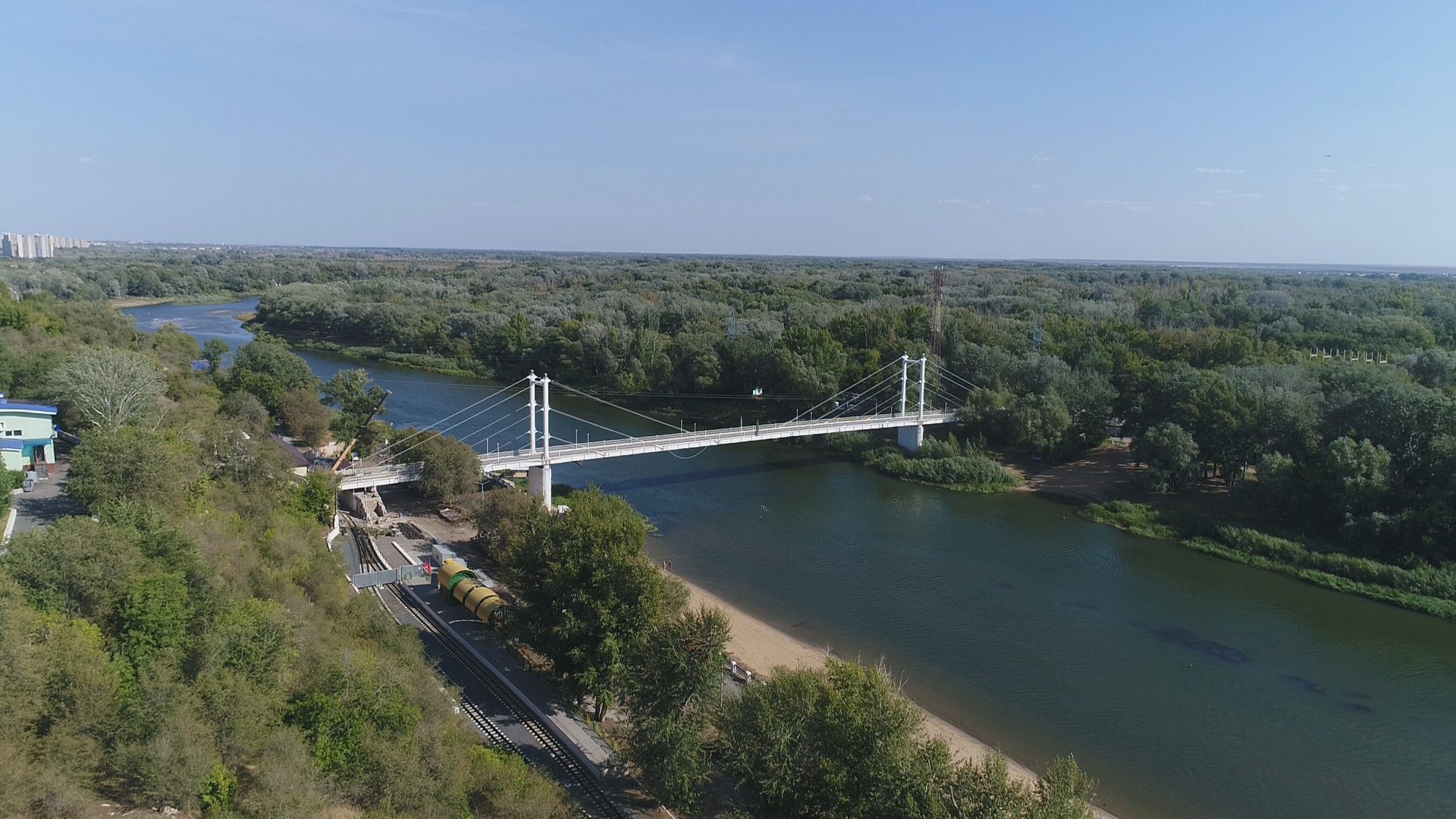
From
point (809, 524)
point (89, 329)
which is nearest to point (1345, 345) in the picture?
point (809, 524)

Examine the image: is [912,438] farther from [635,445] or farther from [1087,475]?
[635,445]

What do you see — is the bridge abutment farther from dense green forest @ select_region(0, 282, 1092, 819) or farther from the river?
dense green forest @ select_region(0, 282, 1092, 819)

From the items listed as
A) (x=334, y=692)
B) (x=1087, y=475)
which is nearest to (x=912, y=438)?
(x=1087, y=475)

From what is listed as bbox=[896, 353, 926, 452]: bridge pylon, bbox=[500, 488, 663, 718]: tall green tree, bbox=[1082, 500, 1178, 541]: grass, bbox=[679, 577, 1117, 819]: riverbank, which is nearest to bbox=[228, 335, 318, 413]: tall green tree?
bbox=[679, 577, 1117, 819]: riverbank

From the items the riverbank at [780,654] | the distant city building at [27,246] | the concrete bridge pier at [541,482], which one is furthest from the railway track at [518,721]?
the distant city building at [27,246]

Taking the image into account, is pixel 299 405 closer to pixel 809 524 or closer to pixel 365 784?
pixel 809 524

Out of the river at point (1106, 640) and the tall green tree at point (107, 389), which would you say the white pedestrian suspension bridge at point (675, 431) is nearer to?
the river at point (1106, 640)
